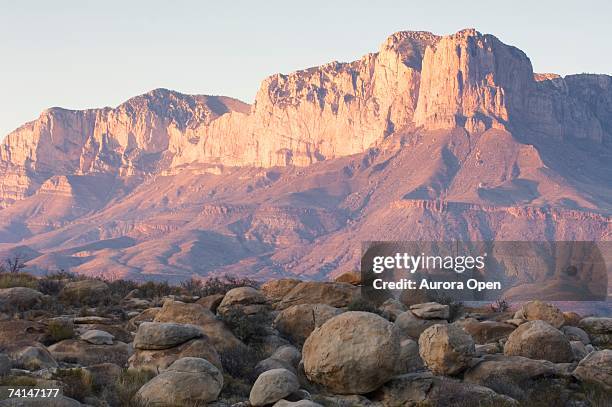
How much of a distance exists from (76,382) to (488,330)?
638 inches

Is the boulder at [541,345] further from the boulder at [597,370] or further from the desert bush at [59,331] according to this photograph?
the desert bush at [59,331]

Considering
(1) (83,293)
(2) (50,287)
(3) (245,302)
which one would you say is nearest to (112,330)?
(3) (245,302)

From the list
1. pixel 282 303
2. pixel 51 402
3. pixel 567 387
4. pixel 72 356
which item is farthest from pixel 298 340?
pixel 51 402

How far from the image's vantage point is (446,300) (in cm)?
3934

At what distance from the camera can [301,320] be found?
1198 inches

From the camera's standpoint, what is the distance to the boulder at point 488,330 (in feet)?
102

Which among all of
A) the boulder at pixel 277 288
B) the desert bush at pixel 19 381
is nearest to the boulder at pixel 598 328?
the boulder at pixel 277 288

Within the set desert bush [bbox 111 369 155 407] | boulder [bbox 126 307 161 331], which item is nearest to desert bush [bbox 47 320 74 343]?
boulder [bbox 126 307 161 331]

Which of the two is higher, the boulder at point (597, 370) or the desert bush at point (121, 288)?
the boulder at point (597, 370)

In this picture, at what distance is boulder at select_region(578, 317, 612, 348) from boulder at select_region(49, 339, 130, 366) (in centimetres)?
1766

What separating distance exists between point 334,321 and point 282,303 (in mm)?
13343

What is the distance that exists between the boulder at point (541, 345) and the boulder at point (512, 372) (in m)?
1.51

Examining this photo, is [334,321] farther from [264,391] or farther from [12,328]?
[12,328]

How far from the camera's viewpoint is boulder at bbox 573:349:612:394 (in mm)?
22609
